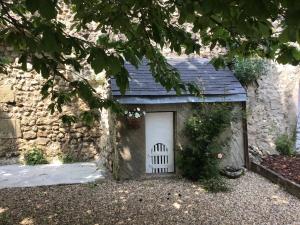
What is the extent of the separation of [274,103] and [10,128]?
6.33 meters

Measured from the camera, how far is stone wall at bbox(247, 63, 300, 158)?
900cm

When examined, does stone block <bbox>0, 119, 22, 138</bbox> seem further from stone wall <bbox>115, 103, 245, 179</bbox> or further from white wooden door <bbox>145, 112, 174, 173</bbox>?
white wooden door <bbox>145, 112, 174, 173</bbox>

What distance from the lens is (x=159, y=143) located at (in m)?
7.67

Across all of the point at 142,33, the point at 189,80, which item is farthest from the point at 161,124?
the point at 142,33

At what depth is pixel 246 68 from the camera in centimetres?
848

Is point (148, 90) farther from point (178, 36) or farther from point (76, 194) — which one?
point (178, 36)

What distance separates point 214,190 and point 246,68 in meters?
3.13

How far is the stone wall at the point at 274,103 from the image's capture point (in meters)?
9.00

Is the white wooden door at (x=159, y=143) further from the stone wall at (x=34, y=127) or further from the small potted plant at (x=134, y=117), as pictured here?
the stone wall at (x=34, y=127)

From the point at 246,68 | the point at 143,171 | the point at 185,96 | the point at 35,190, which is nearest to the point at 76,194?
Result: the point at 35,190

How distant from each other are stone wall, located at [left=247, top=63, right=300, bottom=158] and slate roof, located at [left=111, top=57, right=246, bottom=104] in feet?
3.75

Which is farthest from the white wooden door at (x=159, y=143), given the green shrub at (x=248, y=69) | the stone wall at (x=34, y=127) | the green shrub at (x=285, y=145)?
the green shrub at (x=285, y=145)

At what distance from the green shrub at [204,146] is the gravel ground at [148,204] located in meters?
0.32

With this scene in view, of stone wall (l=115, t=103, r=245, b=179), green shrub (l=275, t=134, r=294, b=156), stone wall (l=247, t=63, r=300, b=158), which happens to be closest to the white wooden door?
stone wall (l=115, t=103, r=245, b=179)
